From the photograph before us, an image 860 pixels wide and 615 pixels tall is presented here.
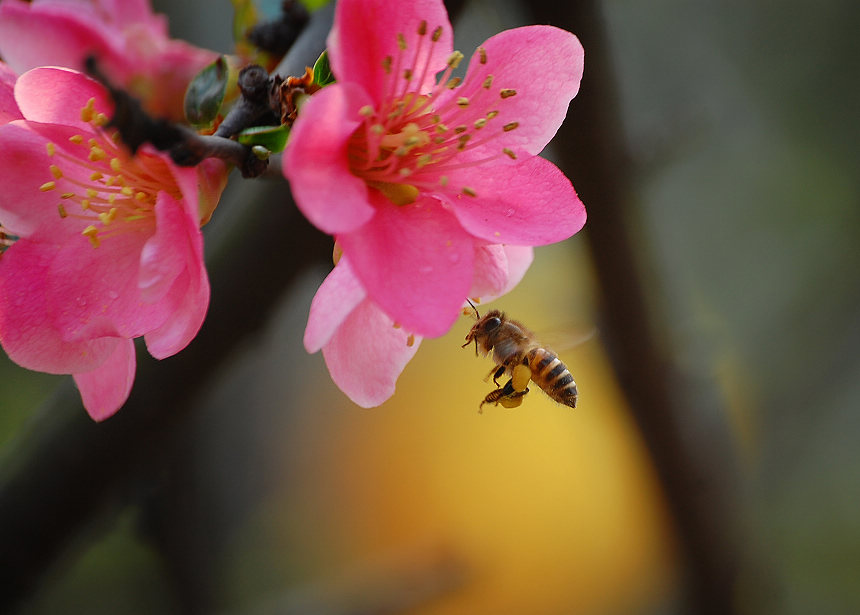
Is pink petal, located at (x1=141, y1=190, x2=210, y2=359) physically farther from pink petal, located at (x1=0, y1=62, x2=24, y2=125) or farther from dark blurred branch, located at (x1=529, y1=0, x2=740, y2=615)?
dark blurred branch, located at (x1=529, y1=0, x2=740, y2=615)

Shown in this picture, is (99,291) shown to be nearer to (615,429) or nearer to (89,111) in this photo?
(89,111)

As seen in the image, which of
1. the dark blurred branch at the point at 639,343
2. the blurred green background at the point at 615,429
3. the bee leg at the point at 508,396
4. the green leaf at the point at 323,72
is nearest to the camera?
the green leaf at the point at 323,72

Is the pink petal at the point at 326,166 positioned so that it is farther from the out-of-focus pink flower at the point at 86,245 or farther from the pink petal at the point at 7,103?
the pink petal at the point at 7,103

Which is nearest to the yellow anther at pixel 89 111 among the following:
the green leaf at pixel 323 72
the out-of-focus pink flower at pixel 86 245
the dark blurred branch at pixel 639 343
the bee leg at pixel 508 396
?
the out-of-focus pink flower at pixel 86 245

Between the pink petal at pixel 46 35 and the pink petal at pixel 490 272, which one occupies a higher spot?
the pink petal at pixel 46 35

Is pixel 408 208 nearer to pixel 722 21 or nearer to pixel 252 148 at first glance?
pixel 252 148

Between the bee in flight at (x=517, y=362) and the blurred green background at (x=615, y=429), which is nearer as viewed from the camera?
the bee in flight at (x=517, y=362)

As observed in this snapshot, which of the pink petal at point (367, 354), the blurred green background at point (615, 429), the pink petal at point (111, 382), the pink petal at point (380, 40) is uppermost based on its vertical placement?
the pink petal at point (380, 40)

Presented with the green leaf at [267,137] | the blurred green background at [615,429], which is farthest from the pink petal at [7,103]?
the blurred green background at [615,429]

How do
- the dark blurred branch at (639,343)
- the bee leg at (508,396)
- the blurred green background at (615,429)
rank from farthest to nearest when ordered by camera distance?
1. the blurred green background at (615,429)
2. the dark blurred branch at (639,343)
3. the bee leg at (508,396)
